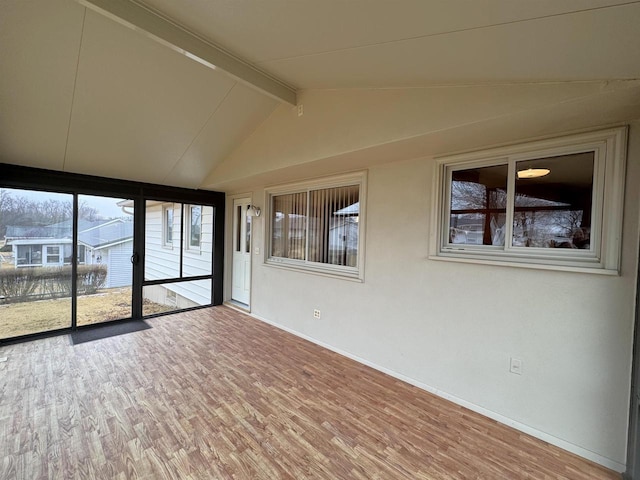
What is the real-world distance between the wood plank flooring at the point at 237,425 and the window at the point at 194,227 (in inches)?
87.8

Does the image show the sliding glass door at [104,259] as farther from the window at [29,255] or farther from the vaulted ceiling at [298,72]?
the vaulted ceiling at [298,72]

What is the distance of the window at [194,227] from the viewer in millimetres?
4934

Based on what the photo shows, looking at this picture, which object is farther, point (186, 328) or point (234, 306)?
point (234, 306)

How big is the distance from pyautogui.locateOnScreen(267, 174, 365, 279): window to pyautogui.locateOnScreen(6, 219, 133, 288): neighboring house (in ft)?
7.41

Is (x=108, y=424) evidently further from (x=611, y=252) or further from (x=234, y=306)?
(x=611, y=252)

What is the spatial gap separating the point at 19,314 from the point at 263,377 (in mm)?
3394

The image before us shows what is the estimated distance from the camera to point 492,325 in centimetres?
223

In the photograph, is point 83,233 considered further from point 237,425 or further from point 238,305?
point 237,425

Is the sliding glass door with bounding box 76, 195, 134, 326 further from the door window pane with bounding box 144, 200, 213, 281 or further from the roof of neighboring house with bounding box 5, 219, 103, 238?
the door window pane with bounding box 144, 200, 213, 281

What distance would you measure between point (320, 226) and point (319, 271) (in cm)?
63

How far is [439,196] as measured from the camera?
2.52m

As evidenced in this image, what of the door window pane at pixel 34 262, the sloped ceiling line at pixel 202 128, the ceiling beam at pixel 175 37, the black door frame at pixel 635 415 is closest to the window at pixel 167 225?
the sloped ceiling line at pixel 202 128

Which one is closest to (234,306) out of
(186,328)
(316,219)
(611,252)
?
(186,328)

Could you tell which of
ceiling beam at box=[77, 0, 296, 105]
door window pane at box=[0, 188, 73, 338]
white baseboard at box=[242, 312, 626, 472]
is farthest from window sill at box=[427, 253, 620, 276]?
door window pane at box=[0, 188, 73, 338]
